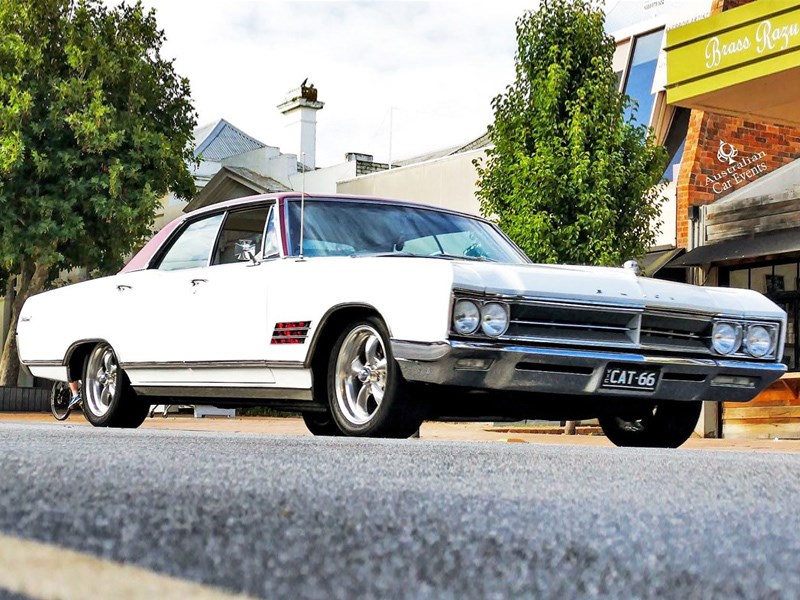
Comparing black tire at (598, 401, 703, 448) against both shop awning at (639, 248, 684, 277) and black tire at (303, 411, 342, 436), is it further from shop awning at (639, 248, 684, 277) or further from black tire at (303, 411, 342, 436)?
shop awning at (639, 248, 684, 277)

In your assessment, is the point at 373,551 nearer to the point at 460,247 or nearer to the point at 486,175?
the point at 460,247

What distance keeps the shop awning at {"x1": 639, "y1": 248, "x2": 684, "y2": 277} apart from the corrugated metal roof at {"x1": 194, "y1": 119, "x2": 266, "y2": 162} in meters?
24.5

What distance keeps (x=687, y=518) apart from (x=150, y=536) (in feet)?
3.71

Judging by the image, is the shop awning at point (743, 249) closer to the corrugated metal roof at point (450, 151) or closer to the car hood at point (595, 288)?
the car hood at point (595, 288)

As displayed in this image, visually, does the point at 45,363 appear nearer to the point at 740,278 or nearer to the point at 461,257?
the point at 461,257

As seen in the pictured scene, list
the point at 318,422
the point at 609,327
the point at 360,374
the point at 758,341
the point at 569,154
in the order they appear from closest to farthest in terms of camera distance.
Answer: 1. the point at 609,327
2. the point at 360,374
3. the point at 758,341
4. the point at 318,422
5. the point at 569,154

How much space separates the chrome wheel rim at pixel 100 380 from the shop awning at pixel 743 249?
9.35 meters

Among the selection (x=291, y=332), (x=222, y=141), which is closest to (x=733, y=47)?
(x=291, y=332)

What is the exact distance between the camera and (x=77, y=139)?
26.4 m

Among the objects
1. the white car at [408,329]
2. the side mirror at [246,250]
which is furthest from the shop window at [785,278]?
the side mirror at [246,250]

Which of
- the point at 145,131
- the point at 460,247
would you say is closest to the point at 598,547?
the point at 460,247

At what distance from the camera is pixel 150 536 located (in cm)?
216

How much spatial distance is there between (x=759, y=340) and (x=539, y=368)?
5.10 feet

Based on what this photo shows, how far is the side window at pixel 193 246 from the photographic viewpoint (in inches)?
351
